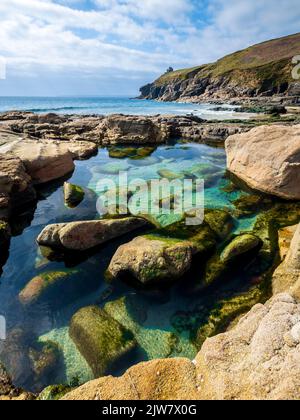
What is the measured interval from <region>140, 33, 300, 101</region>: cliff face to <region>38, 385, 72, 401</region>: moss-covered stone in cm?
12049

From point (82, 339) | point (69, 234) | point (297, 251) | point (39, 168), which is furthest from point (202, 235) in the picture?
point (39, 168)

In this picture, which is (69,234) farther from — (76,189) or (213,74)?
(213,74)

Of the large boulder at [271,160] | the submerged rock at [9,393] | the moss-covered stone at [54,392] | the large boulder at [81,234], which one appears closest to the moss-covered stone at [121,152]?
the large boulder at [271,160]

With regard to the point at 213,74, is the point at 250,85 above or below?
below

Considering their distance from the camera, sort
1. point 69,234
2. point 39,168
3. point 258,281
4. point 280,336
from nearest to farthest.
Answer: point 280,336 < point 258,281 < point 69,234 < point 39,168

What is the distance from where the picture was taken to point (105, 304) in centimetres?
1024

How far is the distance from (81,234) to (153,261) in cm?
412

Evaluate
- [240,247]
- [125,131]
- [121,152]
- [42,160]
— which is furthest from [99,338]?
[125,131]

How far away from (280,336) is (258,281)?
5.41m

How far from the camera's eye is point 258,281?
10820mm

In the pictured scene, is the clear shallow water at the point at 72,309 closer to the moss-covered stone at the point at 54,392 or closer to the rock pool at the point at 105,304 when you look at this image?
the rock pool at the point at 105,304

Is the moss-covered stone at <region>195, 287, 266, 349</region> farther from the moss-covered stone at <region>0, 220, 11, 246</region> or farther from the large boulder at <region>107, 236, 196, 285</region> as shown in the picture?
the moss-covered stone at <region>0, 220, 11, 246</region>

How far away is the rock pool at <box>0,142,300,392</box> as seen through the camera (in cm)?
849

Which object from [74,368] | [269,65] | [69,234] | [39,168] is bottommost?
[74,368]
